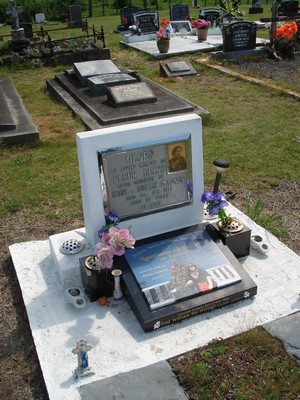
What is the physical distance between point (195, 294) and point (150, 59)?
39.3 ft

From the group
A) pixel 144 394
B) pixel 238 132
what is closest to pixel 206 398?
pixel 144 394

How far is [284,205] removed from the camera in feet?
18.1

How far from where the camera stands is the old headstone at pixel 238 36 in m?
13.8

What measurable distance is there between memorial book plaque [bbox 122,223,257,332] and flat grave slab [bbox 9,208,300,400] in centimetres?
9

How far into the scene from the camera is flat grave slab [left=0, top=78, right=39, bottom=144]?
7547 millimetres

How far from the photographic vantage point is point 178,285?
379 centimetres

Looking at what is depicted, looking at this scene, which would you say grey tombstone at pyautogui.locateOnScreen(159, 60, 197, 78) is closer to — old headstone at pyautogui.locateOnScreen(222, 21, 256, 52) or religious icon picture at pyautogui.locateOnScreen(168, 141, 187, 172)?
old headstone at pyautogui.locateOnScreen(222, 21, 256, 52)

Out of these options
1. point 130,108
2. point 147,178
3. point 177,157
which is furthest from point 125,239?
point 130,108

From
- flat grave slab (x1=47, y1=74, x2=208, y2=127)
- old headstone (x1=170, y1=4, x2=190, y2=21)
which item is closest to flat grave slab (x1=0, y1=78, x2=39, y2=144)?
flat grave slab (x1=47, y1=74, x2=208, y2=127)

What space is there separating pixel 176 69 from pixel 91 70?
2601mm

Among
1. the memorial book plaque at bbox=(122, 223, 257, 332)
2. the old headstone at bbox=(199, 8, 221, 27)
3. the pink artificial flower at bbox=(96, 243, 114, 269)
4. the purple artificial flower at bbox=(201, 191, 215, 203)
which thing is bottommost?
the memorial book plaque at bbox=(122, 223, 257, 332)

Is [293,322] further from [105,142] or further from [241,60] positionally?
[241,60]

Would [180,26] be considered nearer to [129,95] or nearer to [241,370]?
[129,95]

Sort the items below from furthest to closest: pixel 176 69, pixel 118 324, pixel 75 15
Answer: pixel 75 15
pixel 176 69
pixel 118 324
